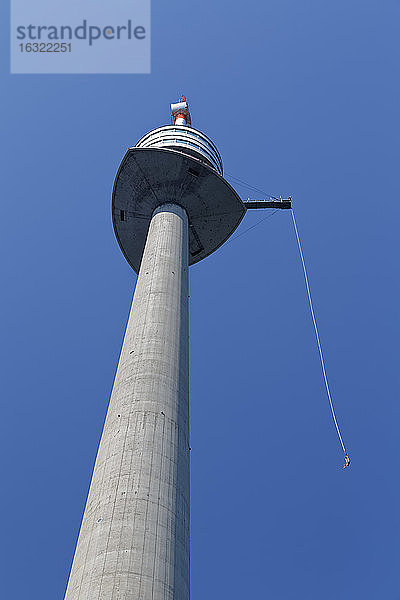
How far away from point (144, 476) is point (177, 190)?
19.7 metres

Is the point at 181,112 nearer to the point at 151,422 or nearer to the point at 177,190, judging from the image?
the point at 177,190

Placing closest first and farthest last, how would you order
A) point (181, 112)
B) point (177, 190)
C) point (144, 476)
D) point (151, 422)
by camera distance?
point (144, 476)
point (151, 422)
point (177, 190)
point (181, 112)

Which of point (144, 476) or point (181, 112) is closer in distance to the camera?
point (144, 476)

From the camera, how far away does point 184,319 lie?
2231 centimetres

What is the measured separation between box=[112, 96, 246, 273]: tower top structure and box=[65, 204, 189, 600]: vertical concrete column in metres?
10.3

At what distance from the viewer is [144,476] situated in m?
14.6

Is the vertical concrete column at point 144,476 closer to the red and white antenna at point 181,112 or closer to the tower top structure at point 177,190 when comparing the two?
the tower top structure at point 177,190

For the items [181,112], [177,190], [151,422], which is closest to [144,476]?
[151,422]

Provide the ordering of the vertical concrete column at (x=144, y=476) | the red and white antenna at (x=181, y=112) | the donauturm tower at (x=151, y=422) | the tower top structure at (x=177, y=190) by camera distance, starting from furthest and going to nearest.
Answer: the red and white antenna at (x=181, y=112)
the tower top structure at (x=177, y=190)
the donauturm tower at (x=151, y=422)
the vertical concrete column at (x=144, y=476)

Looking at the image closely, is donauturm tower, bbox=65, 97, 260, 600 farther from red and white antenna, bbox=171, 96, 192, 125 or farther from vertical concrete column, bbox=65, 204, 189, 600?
red and white antenna, bbox=171, 96, 192, 125

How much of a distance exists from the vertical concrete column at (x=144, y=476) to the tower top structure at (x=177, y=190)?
1033cm

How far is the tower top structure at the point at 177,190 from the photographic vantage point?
30.6 metres

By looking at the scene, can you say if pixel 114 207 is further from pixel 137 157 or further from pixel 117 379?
pixel 117 379

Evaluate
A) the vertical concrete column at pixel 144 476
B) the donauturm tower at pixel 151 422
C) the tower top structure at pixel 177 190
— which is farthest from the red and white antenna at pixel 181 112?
the vertical concrete column at pixel 144 476
